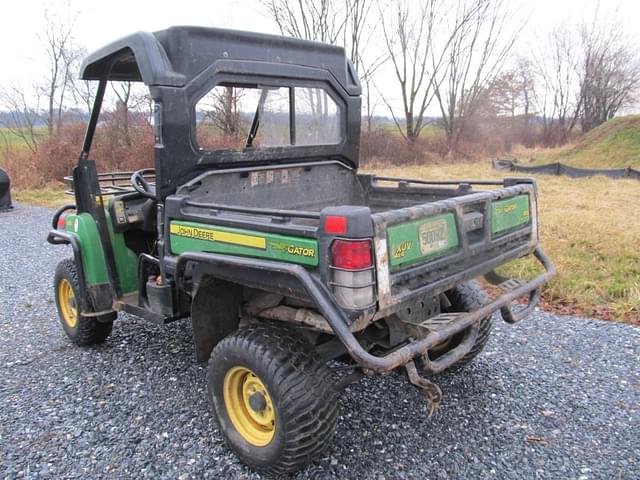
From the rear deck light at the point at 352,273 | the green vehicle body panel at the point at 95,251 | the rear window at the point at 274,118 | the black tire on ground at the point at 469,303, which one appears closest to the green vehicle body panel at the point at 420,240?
the rear deck light at the point at 352,273

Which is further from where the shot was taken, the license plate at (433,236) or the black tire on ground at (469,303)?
the black tire on ground at (469,303)

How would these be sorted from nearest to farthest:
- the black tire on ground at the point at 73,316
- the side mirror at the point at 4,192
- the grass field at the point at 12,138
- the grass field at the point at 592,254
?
the black tire on ground at the point at 73,316
the grass field at the point at 592,254
the side mirror at the point at 4,192
the grass field at the point at 12,138

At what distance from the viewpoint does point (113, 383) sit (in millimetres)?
3598

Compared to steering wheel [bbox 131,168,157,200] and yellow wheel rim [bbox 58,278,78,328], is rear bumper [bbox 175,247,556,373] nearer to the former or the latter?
steering wheel [bbox 131,168,157,200]

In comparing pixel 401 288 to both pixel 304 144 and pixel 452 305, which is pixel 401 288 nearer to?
pixel 452 305

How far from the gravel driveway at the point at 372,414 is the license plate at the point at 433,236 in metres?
1.09

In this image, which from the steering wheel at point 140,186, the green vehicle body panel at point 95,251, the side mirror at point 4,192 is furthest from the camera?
the side mirror at point 4,192

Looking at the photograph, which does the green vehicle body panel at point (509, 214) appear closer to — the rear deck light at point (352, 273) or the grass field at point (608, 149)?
the rear deck light at point (352, 273)

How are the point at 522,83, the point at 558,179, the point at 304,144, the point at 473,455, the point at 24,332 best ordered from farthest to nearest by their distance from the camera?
1. the point at 522,83
2. the point at 558,179
3. the point at 24,332
4. the point at 304,144
5. the point at 473,455

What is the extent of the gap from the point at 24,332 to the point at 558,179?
13.0 metres

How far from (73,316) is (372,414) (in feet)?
8.35

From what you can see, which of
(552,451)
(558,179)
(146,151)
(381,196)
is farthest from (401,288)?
(558,179)

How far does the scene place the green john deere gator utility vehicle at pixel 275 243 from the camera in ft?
7.70

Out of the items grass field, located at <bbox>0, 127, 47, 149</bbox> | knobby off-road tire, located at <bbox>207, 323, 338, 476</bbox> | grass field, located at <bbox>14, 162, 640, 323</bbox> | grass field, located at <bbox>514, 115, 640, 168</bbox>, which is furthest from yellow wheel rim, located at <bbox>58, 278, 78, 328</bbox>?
grass field, located at <bbox>514, 115, 640, 168</bbox>
